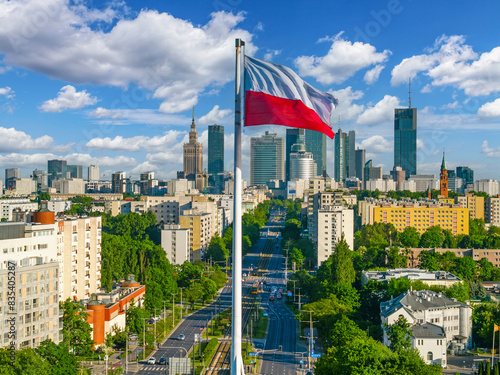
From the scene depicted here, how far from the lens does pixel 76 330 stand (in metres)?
36.8

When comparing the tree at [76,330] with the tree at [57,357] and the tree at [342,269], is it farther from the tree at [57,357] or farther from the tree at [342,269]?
the tree at [342,269]

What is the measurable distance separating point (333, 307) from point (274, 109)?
34.6 m

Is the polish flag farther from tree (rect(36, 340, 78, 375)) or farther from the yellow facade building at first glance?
the yellow facade building

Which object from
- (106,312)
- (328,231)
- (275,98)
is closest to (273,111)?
(275,98)

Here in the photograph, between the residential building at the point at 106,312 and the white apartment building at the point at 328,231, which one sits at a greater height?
the white apartment building at the point at 328,231

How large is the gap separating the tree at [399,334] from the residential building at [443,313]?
233cm

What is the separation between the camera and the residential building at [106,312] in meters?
39.7

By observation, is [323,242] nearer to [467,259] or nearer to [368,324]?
[467,259]

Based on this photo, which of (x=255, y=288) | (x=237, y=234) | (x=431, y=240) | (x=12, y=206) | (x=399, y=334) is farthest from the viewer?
(x=12, y=206)

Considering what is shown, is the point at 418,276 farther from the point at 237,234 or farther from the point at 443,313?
the point at 237,234

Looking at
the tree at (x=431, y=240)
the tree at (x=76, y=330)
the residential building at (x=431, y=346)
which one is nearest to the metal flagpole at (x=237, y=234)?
the tree at (x=76, y=330)

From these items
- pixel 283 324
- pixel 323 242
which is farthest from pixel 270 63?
pixel 323 242

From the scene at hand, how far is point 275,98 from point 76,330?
30.7 metres

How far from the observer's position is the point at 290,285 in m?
61.3
